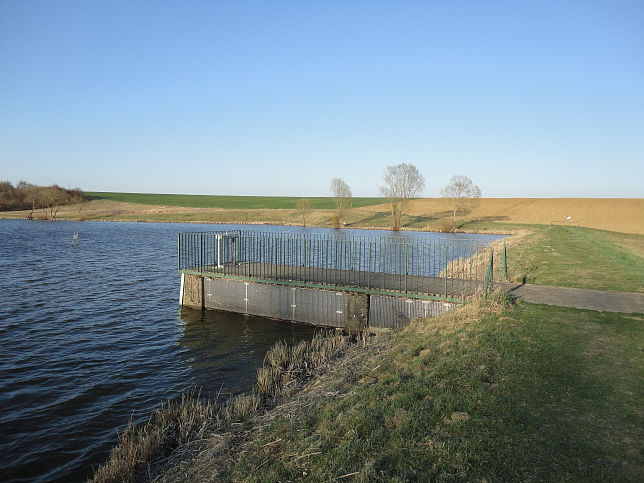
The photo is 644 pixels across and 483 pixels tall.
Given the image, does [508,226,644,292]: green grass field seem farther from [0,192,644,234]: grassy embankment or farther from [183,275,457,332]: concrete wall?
[0,192,644,234]: grassy embankment

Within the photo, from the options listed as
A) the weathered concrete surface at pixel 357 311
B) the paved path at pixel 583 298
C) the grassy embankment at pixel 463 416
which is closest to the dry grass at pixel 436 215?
the paved path at pixel 583 298

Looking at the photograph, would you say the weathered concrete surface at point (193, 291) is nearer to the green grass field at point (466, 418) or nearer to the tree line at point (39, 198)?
the green grass field at point (466, 418)

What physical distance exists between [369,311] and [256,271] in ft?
19.8

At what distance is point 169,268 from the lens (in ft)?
92.8

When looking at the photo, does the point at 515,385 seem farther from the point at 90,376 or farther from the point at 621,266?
the point at 621,266

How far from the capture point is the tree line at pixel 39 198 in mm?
82969

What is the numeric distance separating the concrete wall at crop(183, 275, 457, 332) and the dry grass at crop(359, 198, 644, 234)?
6121 cm

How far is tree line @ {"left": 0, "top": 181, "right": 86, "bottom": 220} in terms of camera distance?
3266 inches

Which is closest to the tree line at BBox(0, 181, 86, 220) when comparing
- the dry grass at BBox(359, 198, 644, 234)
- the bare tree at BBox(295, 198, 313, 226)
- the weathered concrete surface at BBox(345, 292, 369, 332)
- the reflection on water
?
the bare tree at BBox(295, 198, 313, 226)

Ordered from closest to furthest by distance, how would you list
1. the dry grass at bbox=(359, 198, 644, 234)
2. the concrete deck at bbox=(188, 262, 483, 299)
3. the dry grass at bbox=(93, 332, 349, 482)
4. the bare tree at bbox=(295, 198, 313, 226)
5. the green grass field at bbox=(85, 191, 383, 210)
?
the dry grass at bbox=(93, 332, 349, 482)
the concrete deck at bbox=(188, 262, 483, 299)
the dry grass at bbox=(359, 198, 644, 234)
the bare tree at bbox=(295, 198, 313, 226)
the green grass field at bbox=(85, 191, 383, 210)

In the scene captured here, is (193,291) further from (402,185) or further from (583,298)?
(402,185)

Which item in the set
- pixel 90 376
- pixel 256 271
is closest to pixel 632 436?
pixel 90 376

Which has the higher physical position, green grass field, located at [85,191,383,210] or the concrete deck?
green grass field, located at [85,191,383,210]

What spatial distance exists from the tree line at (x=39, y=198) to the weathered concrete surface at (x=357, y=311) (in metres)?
81.7
